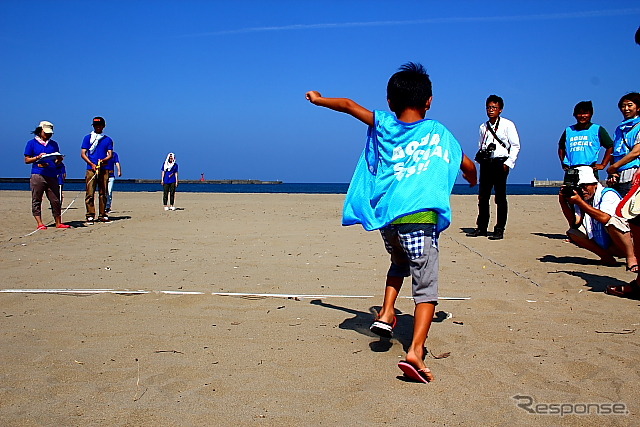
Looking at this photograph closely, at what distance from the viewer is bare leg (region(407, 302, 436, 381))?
3.29 m

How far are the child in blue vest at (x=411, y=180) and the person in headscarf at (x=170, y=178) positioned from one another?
14.0 m

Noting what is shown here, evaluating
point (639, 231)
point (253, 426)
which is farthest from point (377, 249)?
point (253, 426)

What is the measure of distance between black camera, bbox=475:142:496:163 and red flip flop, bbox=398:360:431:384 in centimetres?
680

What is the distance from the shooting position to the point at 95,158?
39.9ft

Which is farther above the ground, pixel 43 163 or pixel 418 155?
pixel 418 155

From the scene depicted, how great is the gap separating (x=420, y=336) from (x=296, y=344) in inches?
35.2

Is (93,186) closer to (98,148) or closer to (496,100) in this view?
(98,148)

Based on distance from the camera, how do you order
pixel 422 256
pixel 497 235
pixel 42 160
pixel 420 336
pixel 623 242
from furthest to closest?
pixel 42 160 < pixel 497 235 < pixel 623 242 < pixel 422 256 < pixel 420 336

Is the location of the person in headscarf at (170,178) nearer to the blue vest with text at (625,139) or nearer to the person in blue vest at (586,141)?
the person in blue vest at (586,141)

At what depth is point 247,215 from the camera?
14469 millimetres

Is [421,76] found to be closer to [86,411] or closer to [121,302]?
[86,411]

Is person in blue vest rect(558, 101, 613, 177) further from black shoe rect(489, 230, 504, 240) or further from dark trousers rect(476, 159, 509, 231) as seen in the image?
black shoe rect(489, 230, 504, 240)

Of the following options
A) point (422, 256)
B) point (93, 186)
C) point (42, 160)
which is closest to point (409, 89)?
point (422, 256)

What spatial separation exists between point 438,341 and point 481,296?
1.50m
